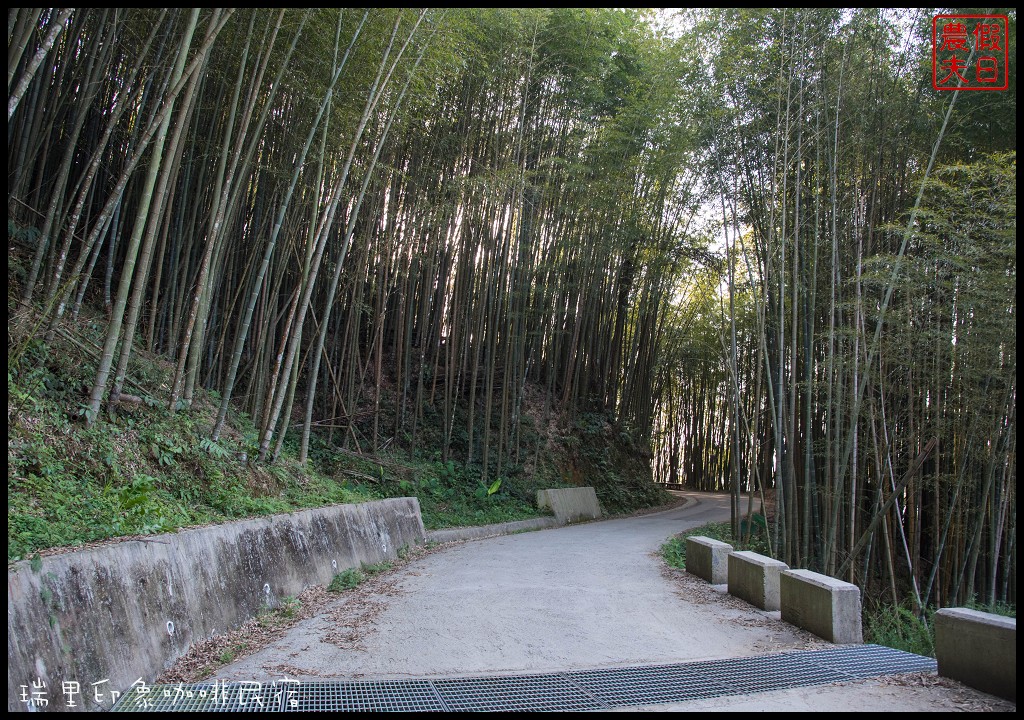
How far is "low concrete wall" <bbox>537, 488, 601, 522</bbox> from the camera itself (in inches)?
380

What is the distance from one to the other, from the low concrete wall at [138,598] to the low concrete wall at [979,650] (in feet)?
10.3

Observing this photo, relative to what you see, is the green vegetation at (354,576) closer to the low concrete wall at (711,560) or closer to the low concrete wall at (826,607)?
the low concrete wall at (711,560)

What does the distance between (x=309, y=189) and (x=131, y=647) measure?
557 cm

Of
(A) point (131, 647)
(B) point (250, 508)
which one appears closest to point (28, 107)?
(B) point (250, 508)

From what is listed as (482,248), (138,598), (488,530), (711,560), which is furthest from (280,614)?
(482,248)

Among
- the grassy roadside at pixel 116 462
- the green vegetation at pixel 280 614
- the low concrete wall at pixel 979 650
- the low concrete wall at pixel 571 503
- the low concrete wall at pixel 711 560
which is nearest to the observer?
the low concrete wall at pixel 979 650

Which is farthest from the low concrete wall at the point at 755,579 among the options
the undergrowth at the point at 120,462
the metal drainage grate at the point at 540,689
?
the undergrowth at the point at 120,462

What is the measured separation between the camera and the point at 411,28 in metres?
5.33

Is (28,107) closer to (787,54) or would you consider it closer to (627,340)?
(787,54)

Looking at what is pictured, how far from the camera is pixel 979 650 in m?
2.53

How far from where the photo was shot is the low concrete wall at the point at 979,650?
7.87 feet

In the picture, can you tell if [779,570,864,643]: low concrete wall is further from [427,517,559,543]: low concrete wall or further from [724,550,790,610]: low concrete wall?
[427,517,559,543]: low concrete wall

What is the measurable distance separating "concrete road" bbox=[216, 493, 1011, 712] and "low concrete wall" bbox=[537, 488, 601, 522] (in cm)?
389

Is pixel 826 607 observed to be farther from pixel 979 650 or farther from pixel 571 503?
pixel 571 503
